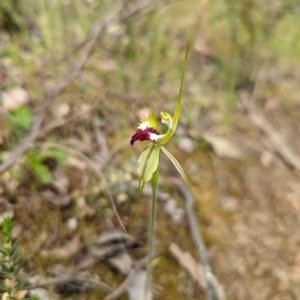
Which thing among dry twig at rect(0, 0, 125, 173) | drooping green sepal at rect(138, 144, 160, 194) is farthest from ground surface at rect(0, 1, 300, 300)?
drooping green sepal at rect(138, 144, 160, 194)

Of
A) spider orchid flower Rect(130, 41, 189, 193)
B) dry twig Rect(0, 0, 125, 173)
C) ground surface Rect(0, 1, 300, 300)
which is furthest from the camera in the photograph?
dry twig Rect(0, 0, 125, 173)

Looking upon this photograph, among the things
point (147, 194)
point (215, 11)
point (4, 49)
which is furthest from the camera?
A: point (215, 11)

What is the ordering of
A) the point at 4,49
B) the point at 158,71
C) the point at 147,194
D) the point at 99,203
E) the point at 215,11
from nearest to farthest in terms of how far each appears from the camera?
the point at 99,203 → the point at 147,194 → the point at 4,49 → the point at 158,71 → the point at 215,11

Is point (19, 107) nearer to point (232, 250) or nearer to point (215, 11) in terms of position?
point (232, 250)

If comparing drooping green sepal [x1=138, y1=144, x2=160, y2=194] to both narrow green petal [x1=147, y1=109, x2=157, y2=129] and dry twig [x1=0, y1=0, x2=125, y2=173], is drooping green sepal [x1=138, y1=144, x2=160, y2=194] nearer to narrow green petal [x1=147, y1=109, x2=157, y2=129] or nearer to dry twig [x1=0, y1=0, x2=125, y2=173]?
narrow green petal [x1=147, y1=109, x2=157, y2=129]

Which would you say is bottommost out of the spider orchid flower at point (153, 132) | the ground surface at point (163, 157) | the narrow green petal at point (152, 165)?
the narrow green petal at point (152, 165)

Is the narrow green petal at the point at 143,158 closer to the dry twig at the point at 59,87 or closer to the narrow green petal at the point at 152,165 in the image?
the narrow green petal at the point at 152,165

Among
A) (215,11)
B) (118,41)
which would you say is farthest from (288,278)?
(215,11)

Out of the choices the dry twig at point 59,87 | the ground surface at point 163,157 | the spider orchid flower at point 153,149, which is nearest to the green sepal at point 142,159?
the spider orchid flower at point 153,149

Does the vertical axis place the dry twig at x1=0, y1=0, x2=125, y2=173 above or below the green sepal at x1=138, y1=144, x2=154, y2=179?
above

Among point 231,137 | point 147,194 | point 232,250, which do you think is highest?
point 231,137

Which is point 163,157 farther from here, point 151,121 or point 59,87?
point 151,121
